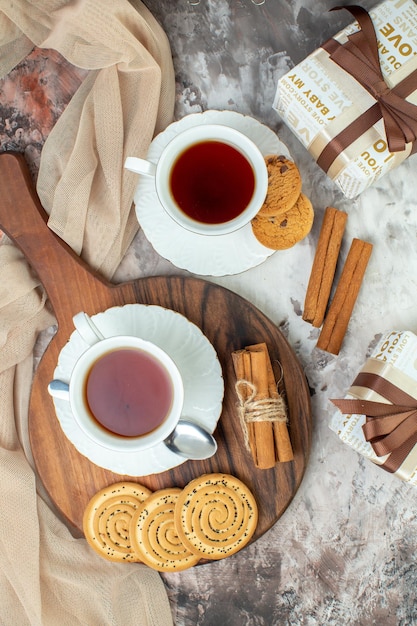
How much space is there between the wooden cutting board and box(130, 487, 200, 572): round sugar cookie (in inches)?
1.3

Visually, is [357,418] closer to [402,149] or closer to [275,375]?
[275,375]

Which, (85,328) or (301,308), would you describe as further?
(301,308)

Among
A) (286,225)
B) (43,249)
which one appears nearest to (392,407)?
(286,225)

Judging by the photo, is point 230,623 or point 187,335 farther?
point 230,623

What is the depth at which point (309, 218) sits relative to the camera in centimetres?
112

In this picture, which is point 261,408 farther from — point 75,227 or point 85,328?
point 75,227

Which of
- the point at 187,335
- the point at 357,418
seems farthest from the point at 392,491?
the point at 187,335

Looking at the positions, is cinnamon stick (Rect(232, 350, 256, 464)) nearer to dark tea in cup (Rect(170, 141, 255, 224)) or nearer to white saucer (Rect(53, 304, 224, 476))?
white saucer (Rect(53, 304, 224, 476))

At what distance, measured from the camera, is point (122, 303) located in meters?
1.20

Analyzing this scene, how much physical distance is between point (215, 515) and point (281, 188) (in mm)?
601

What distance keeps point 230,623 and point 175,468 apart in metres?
0.35

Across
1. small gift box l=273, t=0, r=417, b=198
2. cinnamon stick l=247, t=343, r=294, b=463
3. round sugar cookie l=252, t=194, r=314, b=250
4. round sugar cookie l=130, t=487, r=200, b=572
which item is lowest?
round sugar cookie l=130, t=487, r=200, b=572

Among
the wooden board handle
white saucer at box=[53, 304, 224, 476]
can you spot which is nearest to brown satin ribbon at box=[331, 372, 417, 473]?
white saucer at box=[53, 304, 224, 476]

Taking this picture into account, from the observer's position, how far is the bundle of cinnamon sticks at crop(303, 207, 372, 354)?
1186 millimetres
